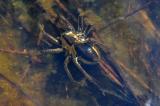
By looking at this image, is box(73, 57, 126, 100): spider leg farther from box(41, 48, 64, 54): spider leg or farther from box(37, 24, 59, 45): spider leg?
box(37, 24, 59, 45): spider leg

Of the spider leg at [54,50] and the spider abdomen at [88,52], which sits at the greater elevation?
the spider leg at [54,50]

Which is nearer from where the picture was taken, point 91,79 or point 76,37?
point 76,37

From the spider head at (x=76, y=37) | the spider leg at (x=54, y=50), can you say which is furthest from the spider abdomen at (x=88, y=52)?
the spider leg at (x=54, y=50)

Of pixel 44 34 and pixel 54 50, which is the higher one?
pixel 44 34

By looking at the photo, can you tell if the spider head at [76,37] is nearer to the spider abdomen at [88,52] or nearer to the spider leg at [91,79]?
the spider abdomen at [88,52]

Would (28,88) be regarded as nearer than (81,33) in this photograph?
No

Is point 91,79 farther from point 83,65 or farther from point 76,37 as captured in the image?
point 76,37

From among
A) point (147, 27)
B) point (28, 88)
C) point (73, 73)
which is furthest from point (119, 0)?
point (28, 88)

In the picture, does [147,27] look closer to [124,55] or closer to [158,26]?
[158,26]

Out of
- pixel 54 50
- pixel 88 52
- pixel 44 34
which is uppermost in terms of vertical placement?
pixel 44 34

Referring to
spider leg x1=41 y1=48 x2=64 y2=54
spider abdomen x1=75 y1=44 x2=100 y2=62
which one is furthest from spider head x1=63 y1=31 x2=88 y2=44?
spider leg x1=41 y1=48 x2=64 y2=54

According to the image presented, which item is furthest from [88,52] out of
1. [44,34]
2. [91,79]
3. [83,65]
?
[44,34]
